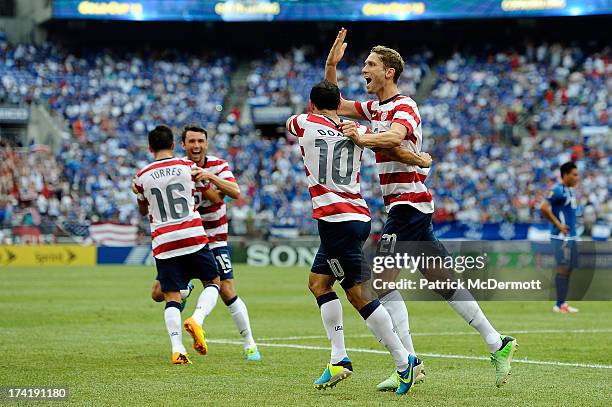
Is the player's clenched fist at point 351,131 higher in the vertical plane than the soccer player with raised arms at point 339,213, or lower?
higher

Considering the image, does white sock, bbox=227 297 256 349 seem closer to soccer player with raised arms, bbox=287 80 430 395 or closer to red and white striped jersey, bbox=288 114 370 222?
soccer player with raised arms, bbox=287 80 430 395

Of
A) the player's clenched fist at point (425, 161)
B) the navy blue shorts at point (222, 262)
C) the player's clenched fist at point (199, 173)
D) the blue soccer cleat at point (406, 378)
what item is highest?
the player's clenched fist at point (425, 161)

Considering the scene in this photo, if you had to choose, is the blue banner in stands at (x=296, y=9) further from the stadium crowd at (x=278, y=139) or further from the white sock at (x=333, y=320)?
the white sock at (x=333, y=320)

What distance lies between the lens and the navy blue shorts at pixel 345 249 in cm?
869

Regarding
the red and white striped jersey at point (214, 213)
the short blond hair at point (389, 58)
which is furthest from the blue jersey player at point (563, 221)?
the short blond hair at point (389, 58)

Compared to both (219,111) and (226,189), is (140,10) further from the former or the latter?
(226,189)

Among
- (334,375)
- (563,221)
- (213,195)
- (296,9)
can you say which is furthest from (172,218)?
(296,9)

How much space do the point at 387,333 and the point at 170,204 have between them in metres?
3.15

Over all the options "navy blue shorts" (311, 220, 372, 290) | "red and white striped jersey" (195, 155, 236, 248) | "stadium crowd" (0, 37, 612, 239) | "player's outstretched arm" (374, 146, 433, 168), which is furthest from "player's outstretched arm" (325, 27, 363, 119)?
"stadium crowd" (0, 37, 612, 239)

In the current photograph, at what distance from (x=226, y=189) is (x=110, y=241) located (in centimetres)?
2544

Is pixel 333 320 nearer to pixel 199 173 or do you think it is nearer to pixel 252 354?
pixel 252 354

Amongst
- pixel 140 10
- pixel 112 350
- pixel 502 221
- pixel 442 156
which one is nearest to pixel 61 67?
pixel 140 10

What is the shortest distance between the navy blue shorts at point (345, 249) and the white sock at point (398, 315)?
1.99 ft

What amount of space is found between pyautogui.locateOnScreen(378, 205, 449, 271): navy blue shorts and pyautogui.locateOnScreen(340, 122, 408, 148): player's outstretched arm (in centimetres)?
74
